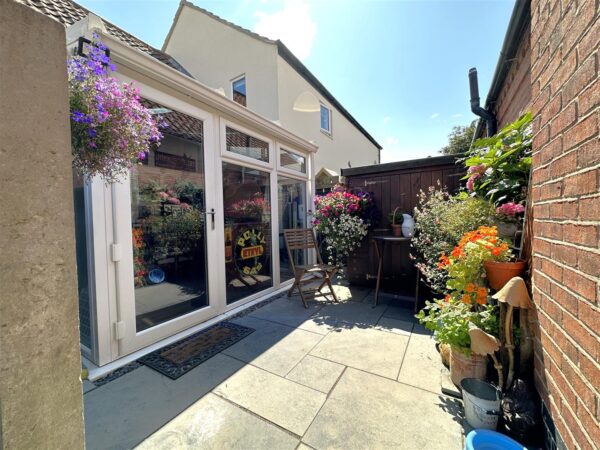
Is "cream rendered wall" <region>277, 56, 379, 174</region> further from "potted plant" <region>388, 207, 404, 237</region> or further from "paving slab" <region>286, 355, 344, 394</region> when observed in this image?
"paving slab" <region>286, 355, 344, 394</region>

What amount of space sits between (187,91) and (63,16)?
5.81 ft

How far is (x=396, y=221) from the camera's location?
3.77 meters

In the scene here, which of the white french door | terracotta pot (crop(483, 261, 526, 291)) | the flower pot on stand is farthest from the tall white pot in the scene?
the white french door

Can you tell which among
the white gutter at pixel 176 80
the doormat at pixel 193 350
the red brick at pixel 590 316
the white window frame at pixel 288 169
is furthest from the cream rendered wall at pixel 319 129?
the red brick at pixel 590 316

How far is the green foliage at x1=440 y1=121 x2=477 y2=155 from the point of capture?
1469 centimetres

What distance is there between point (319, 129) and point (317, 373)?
7.42 meters

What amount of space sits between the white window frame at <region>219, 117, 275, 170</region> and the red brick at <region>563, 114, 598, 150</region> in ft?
9.89

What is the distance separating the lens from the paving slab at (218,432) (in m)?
1.38

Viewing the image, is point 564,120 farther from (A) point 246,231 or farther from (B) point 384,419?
(A) point 246,231

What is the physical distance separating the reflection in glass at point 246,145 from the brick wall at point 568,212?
297 cm

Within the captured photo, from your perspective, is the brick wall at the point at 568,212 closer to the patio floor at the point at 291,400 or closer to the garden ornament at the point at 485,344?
the garden ornament at the point at 485,344

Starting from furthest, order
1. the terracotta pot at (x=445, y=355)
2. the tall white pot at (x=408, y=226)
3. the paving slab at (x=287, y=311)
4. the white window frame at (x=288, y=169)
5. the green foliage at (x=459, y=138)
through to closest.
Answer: the green foliage at (x=459, y=138) < the white window frame at (x=288, y=169) < the tall white pot at (x=408, y=226) < the paving slab at (x=287, y=311) < the terracotta pot at (x=445, y=355)

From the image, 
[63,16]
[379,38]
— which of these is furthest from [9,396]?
[379,38]

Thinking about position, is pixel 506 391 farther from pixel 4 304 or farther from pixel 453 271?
pixel 4 304
